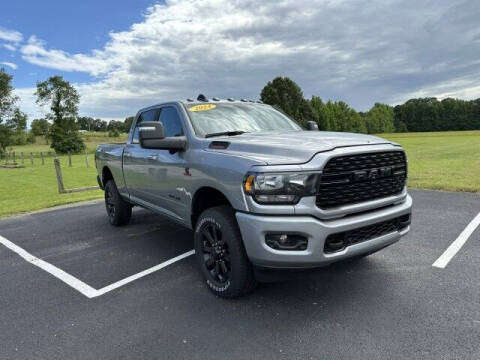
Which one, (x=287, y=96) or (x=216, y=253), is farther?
(x=287, y=96)

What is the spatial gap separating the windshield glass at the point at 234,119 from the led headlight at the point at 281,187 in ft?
4.45

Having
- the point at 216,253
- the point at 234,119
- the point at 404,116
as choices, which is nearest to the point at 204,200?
the point at 216,253

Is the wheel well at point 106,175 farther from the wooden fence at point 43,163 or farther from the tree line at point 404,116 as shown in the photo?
the tree line at point 404,116

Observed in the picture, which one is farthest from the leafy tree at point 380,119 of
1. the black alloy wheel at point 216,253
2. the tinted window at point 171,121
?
the black alloy wheel at point 216,253

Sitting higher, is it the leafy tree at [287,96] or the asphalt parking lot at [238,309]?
the leafy tree at [287,96]

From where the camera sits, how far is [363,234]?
3.12 m

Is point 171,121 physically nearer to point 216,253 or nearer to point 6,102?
point 216,253

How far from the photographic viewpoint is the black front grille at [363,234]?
289 cm

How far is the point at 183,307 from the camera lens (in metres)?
3.36

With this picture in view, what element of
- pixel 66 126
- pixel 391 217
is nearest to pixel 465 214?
pixel 391 217

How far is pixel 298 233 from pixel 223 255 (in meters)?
0.92

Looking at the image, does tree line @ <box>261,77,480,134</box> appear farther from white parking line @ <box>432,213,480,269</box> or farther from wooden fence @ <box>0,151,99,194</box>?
white parking line @ <box>432,213,480,269</box>

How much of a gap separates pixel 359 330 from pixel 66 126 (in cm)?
6889

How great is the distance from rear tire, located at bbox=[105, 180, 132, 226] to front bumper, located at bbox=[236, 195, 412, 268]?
384cm
